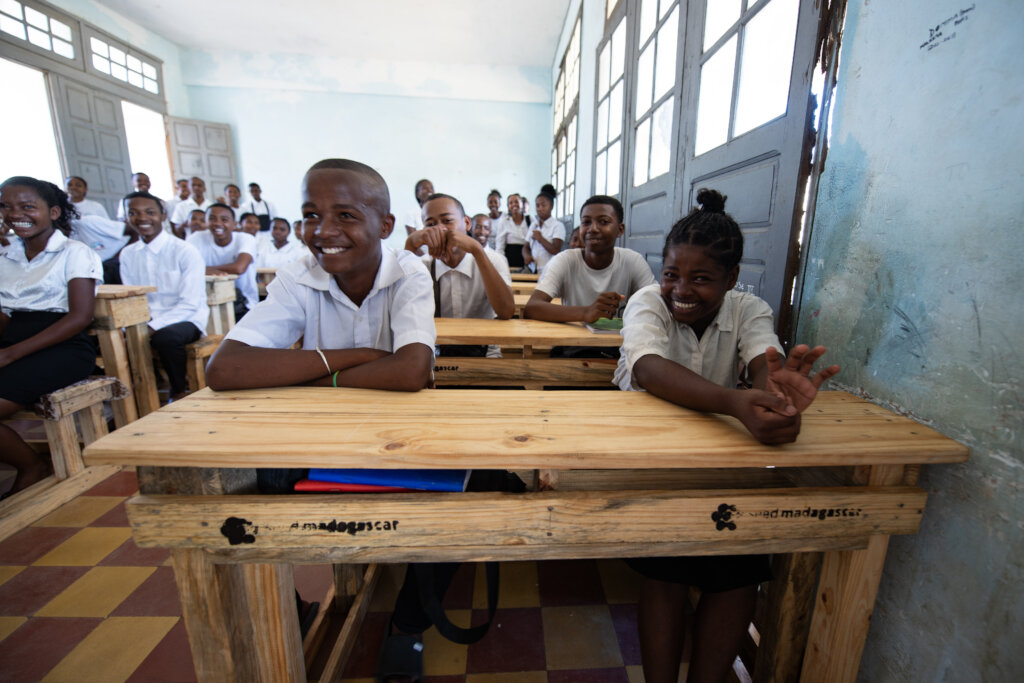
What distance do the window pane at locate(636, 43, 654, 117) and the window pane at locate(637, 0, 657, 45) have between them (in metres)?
0.09

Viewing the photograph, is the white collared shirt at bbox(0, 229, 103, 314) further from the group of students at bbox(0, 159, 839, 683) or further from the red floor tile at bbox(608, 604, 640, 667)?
the red floor tile at bbox(608, 604, 640, 667)

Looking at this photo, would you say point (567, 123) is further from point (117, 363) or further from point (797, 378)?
point (797, 378)

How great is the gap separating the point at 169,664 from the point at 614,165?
407cm

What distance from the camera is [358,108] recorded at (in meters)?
8.91

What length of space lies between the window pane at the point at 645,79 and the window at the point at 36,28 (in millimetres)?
7740

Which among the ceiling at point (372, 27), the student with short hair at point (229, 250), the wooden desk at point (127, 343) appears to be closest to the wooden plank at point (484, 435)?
the wooden desk at point (127, 343)

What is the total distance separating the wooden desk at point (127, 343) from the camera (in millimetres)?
2248

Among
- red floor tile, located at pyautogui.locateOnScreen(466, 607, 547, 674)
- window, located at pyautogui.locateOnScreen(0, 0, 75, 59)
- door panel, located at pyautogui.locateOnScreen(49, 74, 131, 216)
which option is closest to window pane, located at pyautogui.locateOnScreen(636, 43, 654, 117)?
red floor tile, located at pyautogui.locateOnScreen(466, 607, 547, 674)

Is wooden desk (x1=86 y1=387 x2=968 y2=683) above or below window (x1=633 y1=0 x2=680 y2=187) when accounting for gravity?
below

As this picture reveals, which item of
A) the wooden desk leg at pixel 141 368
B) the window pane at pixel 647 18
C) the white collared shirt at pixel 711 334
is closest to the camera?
the white collared shirt at pixel 711 334

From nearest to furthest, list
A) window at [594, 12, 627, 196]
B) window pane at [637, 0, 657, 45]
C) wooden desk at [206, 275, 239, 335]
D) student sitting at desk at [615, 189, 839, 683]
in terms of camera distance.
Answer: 1. student sitting at desk at [615, 189, 839, 683]
2. window pane at [637, 0, 657, 45]
3. wooden desk at [206, 275, 239, 335]
4. window at [594, 12, 627, 196]

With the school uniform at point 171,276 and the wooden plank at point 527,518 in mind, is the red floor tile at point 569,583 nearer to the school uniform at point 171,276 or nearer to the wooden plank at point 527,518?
the wooden plank at point 527,518

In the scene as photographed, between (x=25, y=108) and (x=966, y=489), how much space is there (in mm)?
9488

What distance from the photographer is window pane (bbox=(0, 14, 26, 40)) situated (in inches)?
213
